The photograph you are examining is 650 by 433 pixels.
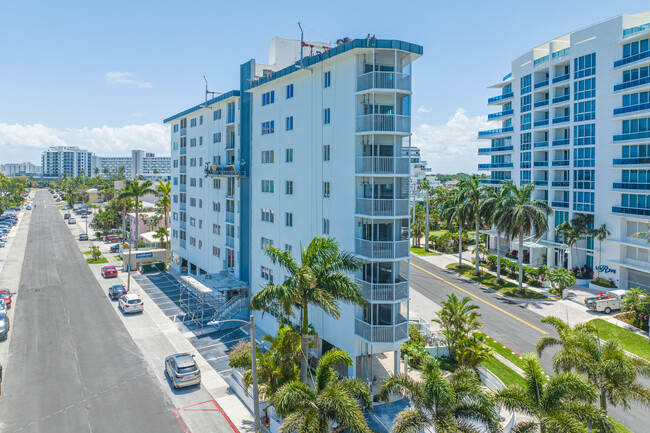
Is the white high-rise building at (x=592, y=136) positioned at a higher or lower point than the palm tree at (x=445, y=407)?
higher

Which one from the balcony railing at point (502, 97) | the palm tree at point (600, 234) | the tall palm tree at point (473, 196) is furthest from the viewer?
the balcony railing at point (502, 97)

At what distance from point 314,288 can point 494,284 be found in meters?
37.9

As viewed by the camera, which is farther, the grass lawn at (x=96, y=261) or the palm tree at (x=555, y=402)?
the grass lawn at (x=96, y=261)

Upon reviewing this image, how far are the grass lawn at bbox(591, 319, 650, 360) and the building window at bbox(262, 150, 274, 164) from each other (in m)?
29.3

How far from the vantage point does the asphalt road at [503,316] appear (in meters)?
25.9

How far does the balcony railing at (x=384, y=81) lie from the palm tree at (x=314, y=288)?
10213 millimetres

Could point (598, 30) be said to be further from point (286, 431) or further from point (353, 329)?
point (286, 431)

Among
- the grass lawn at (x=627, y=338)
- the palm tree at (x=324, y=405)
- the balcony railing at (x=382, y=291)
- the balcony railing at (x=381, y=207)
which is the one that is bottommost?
the grass lawn at (x=627, y=338)

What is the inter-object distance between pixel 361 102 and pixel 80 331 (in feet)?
105

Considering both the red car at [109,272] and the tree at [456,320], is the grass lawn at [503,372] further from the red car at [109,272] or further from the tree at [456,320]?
the red car at [109,272]

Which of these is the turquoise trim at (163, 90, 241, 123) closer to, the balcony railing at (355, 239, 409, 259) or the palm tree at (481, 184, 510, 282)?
the balcony railing at (355, 239, 409, 259)

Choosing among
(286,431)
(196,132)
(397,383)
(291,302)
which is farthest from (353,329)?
(196,132)

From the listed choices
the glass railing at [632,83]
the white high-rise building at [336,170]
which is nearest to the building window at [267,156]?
the white high-rise building at [336,170]

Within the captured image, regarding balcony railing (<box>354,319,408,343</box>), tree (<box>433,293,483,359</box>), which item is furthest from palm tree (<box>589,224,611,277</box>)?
balcony railing (<box>354,319,408,343</box>)
